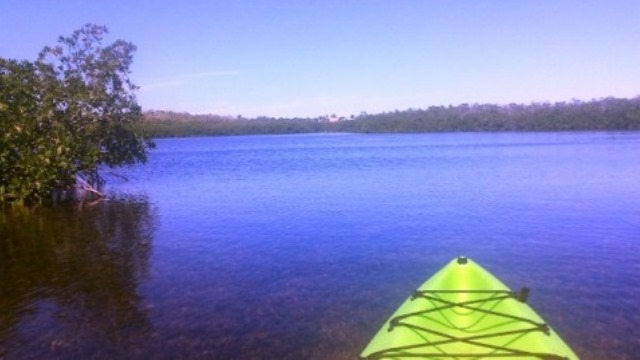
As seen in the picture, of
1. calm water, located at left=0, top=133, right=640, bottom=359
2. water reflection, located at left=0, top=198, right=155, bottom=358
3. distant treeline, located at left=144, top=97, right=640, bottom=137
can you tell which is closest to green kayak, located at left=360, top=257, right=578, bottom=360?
calm water, located at left=0, top=133, right=640, bottom=359

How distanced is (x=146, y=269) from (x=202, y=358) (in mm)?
5562

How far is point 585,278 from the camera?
11.0 metres

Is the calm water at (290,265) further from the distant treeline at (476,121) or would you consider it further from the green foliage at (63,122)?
the distant treeline at (476,121)

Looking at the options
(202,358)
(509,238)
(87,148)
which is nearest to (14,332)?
(202,358)

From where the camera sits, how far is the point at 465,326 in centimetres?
638

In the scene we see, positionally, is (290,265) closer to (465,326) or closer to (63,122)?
(465,326)

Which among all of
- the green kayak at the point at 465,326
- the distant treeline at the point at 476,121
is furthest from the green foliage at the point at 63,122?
the distant treeline at the point at 476,121

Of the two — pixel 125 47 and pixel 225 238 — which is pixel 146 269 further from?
pixel 125 47

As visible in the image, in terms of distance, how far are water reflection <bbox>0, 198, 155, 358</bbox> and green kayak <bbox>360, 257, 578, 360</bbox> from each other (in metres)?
4.42

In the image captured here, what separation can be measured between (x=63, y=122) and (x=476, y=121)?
422ft

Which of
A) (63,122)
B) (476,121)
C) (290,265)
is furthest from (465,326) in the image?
(476,121)

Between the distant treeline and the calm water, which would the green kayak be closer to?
the calm water

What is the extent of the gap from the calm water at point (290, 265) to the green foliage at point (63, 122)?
1689mm

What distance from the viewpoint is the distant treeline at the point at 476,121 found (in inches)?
4557
